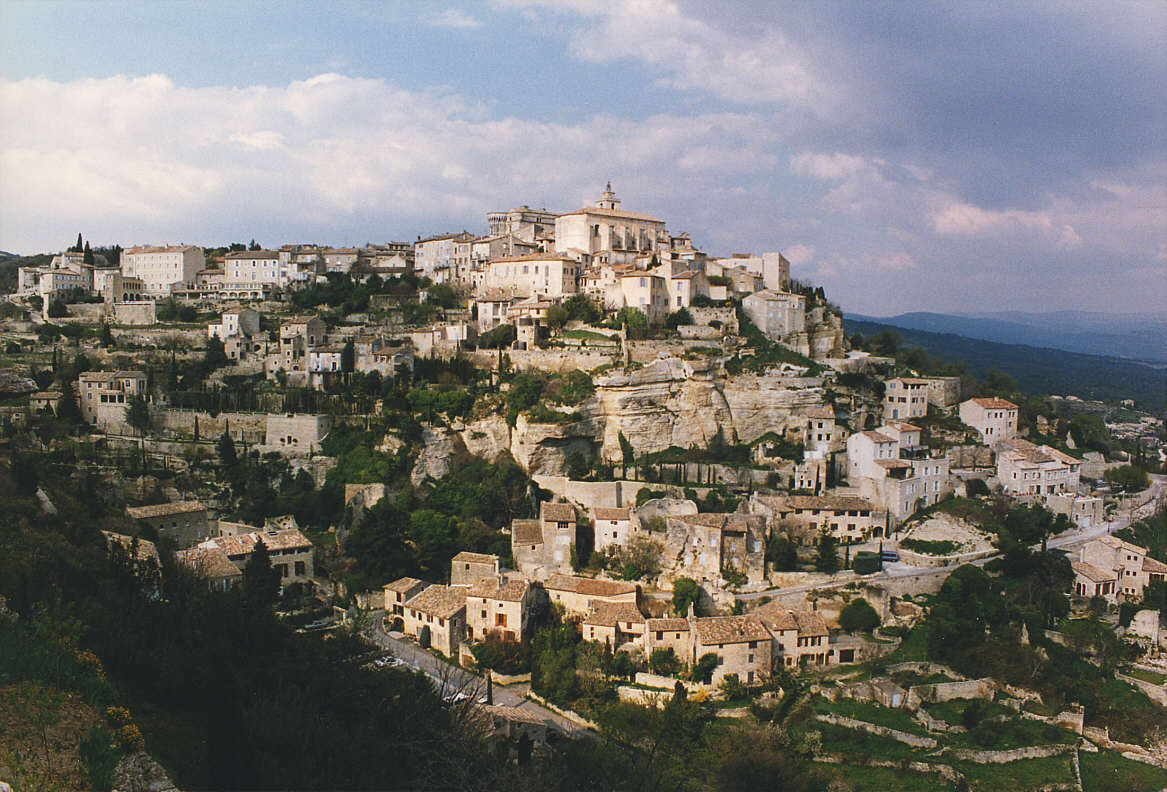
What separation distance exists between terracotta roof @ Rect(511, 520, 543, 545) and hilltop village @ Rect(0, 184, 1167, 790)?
81 millimetres

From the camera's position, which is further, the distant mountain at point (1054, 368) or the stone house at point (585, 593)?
the distant mountain at point (1054, 368)

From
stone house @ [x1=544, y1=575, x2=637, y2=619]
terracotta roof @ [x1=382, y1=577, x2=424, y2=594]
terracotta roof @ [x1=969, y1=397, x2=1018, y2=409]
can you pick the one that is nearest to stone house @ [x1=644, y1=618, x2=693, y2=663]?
stone house @ [x1=544, y1=575, x2=637, y2=619]

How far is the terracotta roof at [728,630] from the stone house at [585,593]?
2.63 metres

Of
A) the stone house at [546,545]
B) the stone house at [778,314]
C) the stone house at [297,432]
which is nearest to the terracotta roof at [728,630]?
the stone house at [546,545]

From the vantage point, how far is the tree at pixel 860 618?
1008 inches

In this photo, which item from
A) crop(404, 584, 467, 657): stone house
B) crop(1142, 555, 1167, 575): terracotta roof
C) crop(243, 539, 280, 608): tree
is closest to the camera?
crop(243, 539, 280, 608): tree

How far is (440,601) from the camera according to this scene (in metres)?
27.1

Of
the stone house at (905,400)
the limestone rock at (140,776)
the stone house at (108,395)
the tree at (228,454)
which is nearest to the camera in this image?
the limestone rock at (140,776)

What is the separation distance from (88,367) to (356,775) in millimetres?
36337

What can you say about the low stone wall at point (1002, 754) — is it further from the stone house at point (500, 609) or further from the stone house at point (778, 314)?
the stone house at point (778, 314)

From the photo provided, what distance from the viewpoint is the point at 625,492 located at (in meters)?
31.4

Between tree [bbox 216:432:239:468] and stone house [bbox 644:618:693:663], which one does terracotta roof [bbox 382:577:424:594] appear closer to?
stone house [bbox 644:618:693:663]

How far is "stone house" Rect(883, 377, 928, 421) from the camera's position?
3644cm

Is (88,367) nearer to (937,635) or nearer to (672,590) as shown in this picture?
(672,590)
